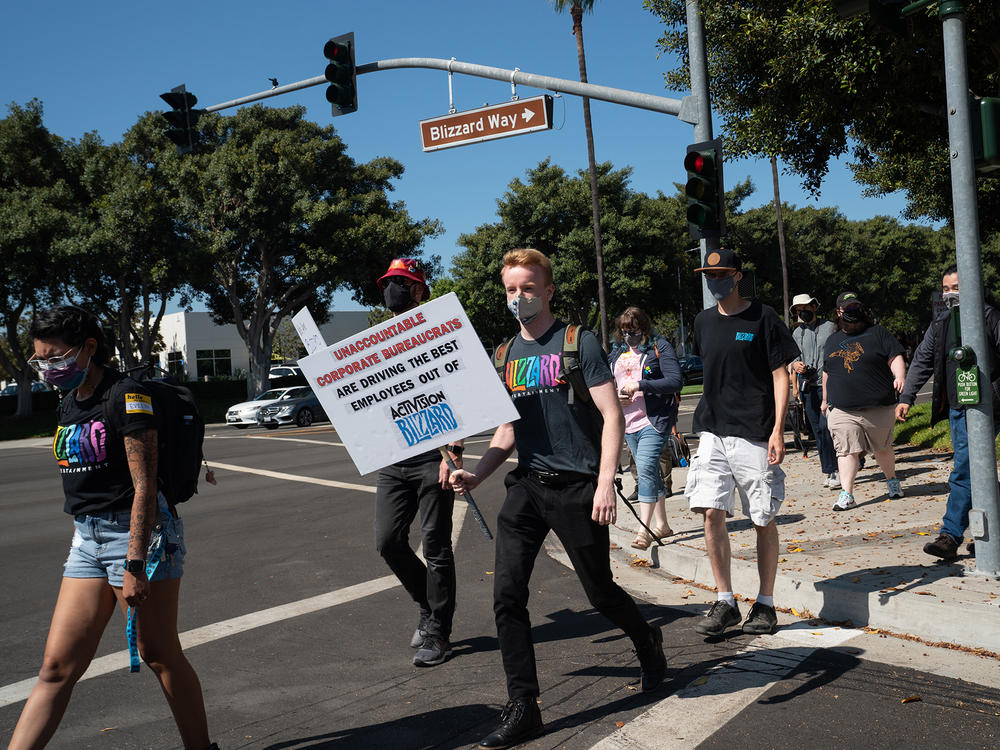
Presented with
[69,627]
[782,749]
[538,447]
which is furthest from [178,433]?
[782,749]

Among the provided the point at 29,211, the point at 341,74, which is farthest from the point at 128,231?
the point at 341,74

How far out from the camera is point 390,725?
3.75 m

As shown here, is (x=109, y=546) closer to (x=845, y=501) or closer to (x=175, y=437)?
(x=175, y=437)

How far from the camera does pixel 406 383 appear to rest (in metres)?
3.84

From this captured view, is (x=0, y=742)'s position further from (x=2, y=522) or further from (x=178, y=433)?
(x=2, y=522)

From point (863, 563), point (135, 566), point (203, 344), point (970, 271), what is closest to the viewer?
point (135, 566)

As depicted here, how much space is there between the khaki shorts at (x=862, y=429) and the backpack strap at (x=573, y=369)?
4.82 meters

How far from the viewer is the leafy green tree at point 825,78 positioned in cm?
1014

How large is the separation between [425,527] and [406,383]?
117 cm

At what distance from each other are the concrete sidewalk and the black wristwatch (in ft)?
12.3

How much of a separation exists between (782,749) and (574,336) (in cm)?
179

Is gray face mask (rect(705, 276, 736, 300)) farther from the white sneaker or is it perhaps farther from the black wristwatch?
the white sneaker

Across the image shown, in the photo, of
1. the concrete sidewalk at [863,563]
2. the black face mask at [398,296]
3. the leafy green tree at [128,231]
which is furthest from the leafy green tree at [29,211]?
the black face mask at [398,296]

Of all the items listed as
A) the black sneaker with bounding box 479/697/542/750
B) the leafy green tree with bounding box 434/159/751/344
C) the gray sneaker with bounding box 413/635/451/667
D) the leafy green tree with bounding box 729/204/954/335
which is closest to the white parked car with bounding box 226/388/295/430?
the leafy green tree with bounding box 434/159/751/344
